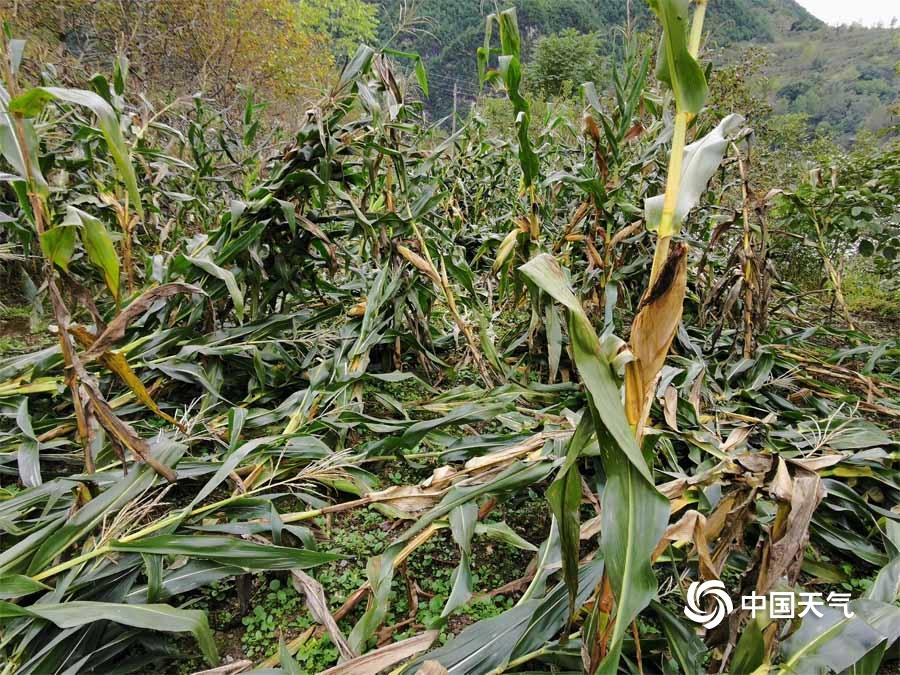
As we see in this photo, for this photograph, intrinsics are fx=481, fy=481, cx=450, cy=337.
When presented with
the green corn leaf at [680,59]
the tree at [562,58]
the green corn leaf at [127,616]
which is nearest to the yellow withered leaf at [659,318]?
the green corn leaf at [680,59]

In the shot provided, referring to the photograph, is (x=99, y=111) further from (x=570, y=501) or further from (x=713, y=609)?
(x=713, y=609)

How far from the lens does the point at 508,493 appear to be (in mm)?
979

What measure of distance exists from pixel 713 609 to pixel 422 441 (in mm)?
795

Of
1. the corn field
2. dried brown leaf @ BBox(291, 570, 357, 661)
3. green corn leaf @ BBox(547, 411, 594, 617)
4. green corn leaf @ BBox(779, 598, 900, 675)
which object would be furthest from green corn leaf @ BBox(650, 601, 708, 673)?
dried brown leaf @ BBox(291, 570, 357, 661)

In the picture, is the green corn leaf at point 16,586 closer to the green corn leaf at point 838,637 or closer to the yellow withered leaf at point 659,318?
the yellow withered leaf at point 659,318

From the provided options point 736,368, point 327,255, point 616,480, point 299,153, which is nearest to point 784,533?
point 616,480

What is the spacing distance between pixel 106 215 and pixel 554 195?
2.12 metres

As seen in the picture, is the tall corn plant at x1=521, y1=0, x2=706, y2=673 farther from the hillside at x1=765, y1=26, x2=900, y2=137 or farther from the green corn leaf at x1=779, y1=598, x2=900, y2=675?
the hillside at x1=765, y1=26, x2=900, y2=137

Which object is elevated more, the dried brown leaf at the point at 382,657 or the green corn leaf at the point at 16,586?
the green corn leaf at the point at 16,586

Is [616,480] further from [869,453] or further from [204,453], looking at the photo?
[204,453]

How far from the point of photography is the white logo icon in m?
0.69

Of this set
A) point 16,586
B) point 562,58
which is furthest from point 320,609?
point 562,58

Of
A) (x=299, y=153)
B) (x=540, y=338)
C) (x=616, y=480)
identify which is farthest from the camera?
(x=540, y=338)

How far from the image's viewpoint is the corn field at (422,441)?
64 centimetres
